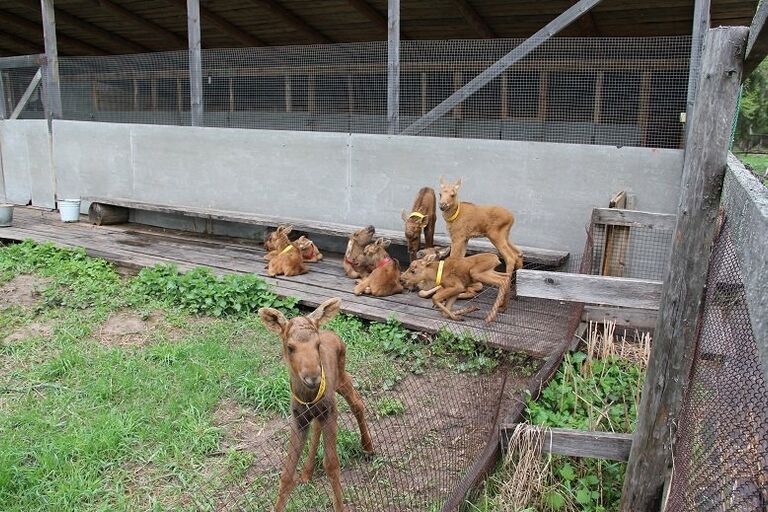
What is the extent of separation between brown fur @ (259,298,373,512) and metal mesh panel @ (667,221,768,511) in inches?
→ 60.6

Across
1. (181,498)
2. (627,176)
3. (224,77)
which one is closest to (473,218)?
(627,176)

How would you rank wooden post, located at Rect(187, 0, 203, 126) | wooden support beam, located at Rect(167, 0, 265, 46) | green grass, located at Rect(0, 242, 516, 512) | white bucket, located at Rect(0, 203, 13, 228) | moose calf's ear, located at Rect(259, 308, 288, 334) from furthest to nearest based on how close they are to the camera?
wooden support beam, located at Rect(167, 0, 265, 46), white bucket, located at Rect(0, 203, 13, 228), wooden post, located at Rect(187, 0, 203, 126), green grass, located at Rect(0, 242, 516, 512), moose calf's ear, located at Rect(259, 308, 288, 334)

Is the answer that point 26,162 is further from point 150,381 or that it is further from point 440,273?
point 440,273

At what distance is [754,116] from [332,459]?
33.2 meters

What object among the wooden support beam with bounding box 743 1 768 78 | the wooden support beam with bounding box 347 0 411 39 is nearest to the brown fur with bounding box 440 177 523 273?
the wooden support beam with bounding box 743 1 768 78

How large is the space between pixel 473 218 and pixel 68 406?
12.3ft

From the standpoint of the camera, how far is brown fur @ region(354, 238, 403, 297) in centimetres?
648

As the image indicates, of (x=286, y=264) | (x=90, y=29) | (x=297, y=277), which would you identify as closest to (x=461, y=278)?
(x=297, y=277)

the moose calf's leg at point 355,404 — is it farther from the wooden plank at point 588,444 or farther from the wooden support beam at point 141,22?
the wooden support beam at point 141,22

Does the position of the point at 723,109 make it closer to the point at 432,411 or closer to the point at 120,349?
the point at 432,411

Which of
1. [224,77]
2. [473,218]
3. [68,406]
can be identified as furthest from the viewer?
[224,77]

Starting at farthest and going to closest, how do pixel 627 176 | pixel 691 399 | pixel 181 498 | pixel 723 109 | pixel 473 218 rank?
pixel 627 176 → pixel 473 218 → pixel 181 498 → pixel 691 399 → pixel 723 109

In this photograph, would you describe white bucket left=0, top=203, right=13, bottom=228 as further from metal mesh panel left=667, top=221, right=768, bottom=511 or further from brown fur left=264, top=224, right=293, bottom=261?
metal mesh panel left=667, top=221, right=768, bottom=511

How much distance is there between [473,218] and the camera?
19.6ft
